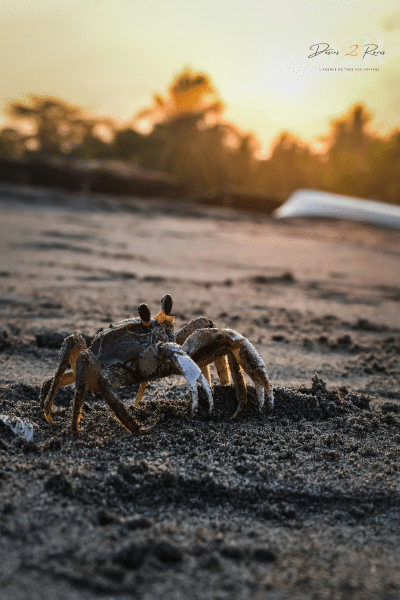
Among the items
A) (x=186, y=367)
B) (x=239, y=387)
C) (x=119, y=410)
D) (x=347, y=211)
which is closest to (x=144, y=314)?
(x=186, y=367)

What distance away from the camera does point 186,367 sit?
2576 millimetres

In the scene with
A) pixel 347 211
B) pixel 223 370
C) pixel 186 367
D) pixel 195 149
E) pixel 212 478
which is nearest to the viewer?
pixel 212 478

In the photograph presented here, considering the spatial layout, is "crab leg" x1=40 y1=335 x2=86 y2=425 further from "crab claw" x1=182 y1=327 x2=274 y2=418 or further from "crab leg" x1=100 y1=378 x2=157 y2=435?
"crab claw" x1=182 y1=327 x2=274 y2=418

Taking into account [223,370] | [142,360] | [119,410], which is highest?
[142,360]

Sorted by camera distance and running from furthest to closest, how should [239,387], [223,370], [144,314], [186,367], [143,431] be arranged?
1. [223,370]
2. [239,387]
3. [144,314]
4. [143,431]
5. [186,367]

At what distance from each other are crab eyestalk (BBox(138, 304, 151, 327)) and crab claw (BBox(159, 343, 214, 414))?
8.0 inches

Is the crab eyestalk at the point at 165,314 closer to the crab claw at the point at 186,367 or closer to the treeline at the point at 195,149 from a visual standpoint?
the crab claw at the point at 186,367

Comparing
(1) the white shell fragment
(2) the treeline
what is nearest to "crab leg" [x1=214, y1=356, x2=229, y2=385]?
(1) the white shell fragment

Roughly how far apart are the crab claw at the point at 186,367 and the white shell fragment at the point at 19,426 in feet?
2.66

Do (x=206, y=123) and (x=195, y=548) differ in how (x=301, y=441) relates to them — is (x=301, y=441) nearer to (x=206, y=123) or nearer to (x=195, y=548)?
(x=195, y=548)

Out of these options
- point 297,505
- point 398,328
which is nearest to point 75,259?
point 398,328

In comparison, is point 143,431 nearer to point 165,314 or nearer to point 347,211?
point 165,314

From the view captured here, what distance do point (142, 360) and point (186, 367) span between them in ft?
1.02

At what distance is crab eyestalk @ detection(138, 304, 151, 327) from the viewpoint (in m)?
2.79
